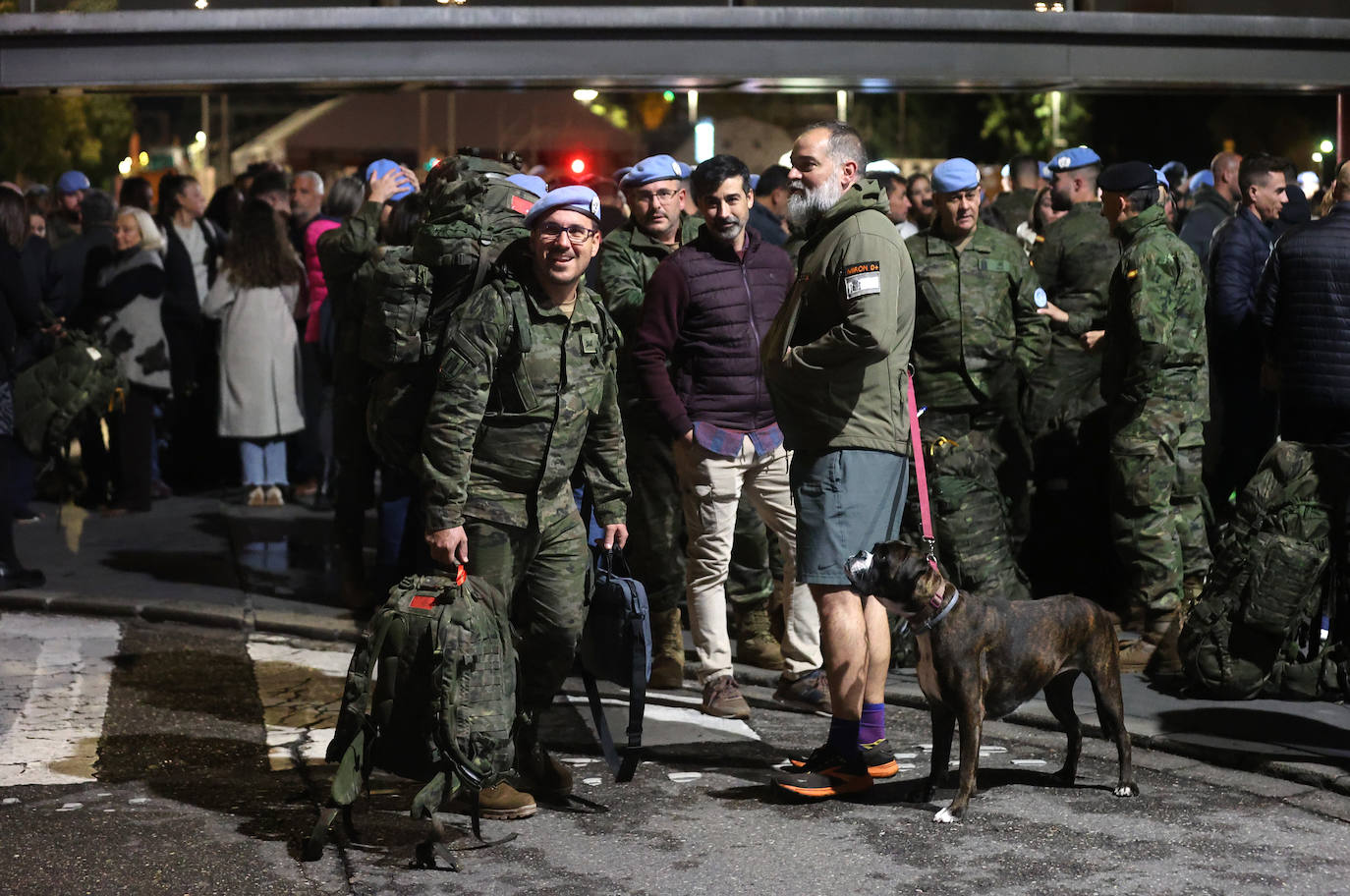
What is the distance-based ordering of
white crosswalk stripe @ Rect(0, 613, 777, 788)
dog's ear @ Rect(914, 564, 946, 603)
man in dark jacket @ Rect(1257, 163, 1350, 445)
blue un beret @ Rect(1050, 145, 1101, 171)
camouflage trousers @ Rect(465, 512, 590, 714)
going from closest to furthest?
dog's ear @ Rect(914, 564, 946, 603)
camouflage trousers @ Rect(465, 512, 590, 714)
white crosswalk stripe @ Rect(0, 613, 777, 788)
man in dark jacket @ Rect(1257, 163, 1350, 445)
blue un beret @ Rect(1050, 145, 1101, 171)

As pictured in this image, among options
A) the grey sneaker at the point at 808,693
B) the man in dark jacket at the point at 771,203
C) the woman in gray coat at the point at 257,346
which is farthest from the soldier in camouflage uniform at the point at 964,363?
the woman in gray coat at the point at 257,346

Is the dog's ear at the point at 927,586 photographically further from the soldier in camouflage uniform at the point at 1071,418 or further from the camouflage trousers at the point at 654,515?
the soldier in camouflage uniform at the point at 1071,418

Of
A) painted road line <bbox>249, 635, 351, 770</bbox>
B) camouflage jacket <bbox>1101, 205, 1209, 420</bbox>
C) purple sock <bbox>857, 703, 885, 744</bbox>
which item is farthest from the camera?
camouflage jacket <bbox>1101, 205, 1209, 420</bbox>

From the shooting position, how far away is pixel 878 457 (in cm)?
643

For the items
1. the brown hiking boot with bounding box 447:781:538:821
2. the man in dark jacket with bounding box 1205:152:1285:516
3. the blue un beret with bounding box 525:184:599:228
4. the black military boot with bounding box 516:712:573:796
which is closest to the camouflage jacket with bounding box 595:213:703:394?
the blue un beret with bounding box 525:184:599:228

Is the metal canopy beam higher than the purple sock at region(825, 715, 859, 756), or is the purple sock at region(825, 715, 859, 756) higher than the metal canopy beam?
the metal canopy beam

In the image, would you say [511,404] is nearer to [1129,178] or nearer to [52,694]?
[52,694]

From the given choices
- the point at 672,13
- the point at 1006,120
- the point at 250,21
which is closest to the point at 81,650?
the point at 250,21

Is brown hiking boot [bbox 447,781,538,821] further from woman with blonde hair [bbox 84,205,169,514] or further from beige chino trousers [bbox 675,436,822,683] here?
woman with blonde hair [bbox 84,205,169,514]

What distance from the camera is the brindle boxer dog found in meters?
6.07

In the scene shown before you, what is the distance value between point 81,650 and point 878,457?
15.2 feet

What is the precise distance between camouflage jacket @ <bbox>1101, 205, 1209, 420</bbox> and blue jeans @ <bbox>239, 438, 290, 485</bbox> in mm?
7048

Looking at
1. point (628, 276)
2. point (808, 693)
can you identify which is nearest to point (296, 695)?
point (808, 693)

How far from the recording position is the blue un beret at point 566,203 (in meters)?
5.96
